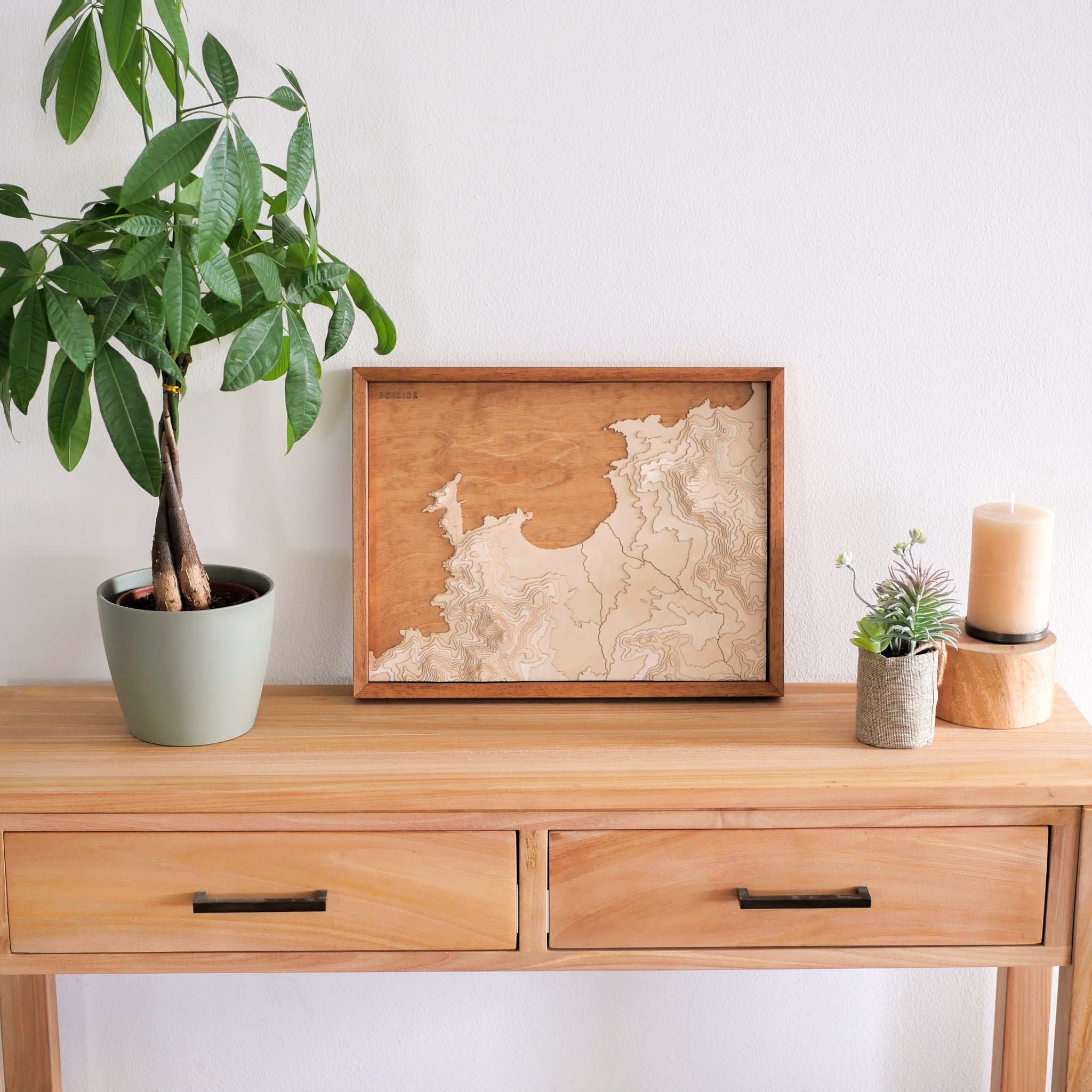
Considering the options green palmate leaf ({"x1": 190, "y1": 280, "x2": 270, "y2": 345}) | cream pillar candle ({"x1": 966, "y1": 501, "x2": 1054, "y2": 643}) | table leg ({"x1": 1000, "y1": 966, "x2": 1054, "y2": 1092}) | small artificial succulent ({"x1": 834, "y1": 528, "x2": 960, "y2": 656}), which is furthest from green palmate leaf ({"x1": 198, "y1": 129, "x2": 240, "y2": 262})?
table leg ({"x1": 1000, "y1": 966, "x2": 1054, "y2": 1092})

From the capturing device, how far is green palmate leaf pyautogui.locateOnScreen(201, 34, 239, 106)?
0.95 m

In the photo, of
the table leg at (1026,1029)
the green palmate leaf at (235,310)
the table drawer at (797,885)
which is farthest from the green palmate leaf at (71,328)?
the table leg at (1026,1029)

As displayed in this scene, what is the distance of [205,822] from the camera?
1041mm

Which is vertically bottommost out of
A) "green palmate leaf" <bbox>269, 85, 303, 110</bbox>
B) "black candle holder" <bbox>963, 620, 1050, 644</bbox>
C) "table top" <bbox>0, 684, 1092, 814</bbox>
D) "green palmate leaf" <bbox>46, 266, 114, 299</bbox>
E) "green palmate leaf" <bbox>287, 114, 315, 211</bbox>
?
"table top" <bbox>0, 684, 1092, 814</bbox>

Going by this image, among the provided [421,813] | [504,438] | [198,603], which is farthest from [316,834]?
[504,438]

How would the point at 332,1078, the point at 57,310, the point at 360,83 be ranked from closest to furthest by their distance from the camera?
the point at 57,310, the point at 360,83, the point at 332,1078

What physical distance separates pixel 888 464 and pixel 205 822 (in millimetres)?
923

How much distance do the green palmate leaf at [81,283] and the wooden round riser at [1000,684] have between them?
38.3 inches

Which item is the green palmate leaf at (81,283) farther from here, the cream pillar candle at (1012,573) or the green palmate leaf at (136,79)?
the cream pillar candle at (1012,573)

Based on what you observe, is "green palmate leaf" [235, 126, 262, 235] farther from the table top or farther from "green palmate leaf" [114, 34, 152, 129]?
the table top

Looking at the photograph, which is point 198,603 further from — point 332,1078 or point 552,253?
point 332,1078

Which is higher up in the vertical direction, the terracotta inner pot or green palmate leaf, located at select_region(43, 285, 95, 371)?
green palmate leaf, located at select_region(43, 285, 95, 371)

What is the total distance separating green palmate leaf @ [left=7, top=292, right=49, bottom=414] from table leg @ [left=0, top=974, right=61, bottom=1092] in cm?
82

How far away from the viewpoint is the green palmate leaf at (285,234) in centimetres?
107
